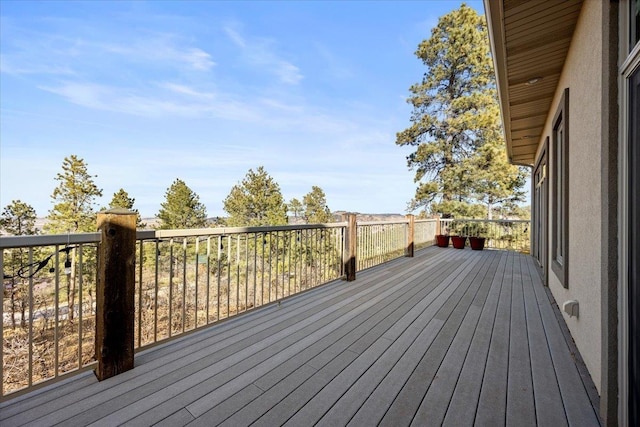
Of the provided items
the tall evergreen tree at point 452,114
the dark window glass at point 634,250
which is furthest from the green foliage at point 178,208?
the dark window glass at point 634,250

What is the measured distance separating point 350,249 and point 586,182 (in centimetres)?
281

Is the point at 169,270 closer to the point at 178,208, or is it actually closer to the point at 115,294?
the point at 115,294

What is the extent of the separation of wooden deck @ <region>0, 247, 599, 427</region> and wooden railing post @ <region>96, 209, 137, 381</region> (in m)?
0.13

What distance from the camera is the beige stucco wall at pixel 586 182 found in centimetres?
166

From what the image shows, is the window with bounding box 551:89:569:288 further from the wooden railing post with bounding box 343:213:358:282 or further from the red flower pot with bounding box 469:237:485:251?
the red flower pot with bounding box 469:237:485:251

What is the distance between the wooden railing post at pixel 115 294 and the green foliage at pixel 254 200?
16.9 metres

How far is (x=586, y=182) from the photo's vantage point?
1.93 m

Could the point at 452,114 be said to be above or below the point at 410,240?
above

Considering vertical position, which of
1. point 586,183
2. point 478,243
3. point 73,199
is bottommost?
point 478,243

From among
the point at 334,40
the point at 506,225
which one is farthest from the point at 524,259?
the point at 334,40

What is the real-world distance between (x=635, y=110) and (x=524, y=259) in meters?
6.78

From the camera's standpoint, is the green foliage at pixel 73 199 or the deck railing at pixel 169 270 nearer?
the deck railing at pixel 169 270

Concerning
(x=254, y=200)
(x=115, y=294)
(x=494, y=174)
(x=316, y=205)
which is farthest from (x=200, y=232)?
(x=316, y=205)

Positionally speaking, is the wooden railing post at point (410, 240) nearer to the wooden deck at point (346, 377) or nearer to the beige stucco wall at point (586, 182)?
the wooden deck at point (346, 377)
